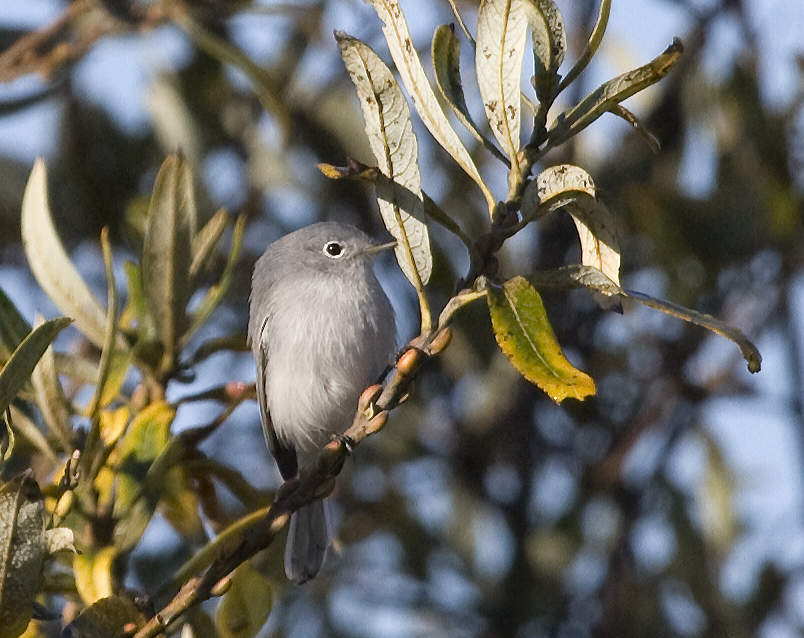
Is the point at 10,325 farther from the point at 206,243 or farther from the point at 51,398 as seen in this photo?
the point at 206,243

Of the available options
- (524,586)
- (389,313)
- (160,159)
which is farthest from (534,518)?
(160,159)

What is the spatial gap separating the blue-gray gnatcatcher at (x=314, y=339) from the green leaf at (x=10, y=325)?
51.3 inches

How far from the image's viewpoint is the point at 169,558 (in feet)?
10.5

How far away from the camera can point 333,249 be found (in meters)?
3.71

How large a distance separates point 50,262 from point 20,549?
0.89 metres

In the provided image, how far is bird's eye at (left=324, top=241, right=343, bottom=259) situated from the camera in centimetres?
371

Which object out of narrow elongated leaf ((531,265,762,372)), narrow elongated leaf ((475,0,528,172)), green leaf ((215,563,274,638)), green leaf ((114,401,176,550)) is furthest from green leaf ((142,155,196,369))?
narrow elongated leaf ((531,265,762,372))

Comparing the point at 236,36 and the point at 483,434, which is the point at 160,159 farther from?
the point at 483,434

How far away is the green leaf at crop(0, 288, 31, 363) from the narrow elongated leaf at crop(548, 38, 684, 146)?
1.16 m

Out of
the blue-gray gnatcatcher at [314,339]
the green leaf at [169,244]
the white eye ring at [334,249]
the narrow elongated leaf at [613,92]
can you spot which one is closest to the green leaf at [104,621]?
the green leaf at [169,244]

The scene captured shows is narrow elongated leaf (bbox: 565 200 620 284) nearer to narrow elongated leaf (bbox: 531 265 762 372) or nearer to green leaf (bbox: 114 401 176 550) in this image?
narrow elongated leaf (bbox: 531 265 762 372)

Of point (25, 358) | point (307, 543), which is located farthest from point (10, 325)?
point (307, 543)

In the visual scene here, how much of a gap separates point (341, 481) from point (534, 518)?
0.75 metres

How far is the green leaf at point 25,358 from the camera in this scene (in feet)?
5.02
